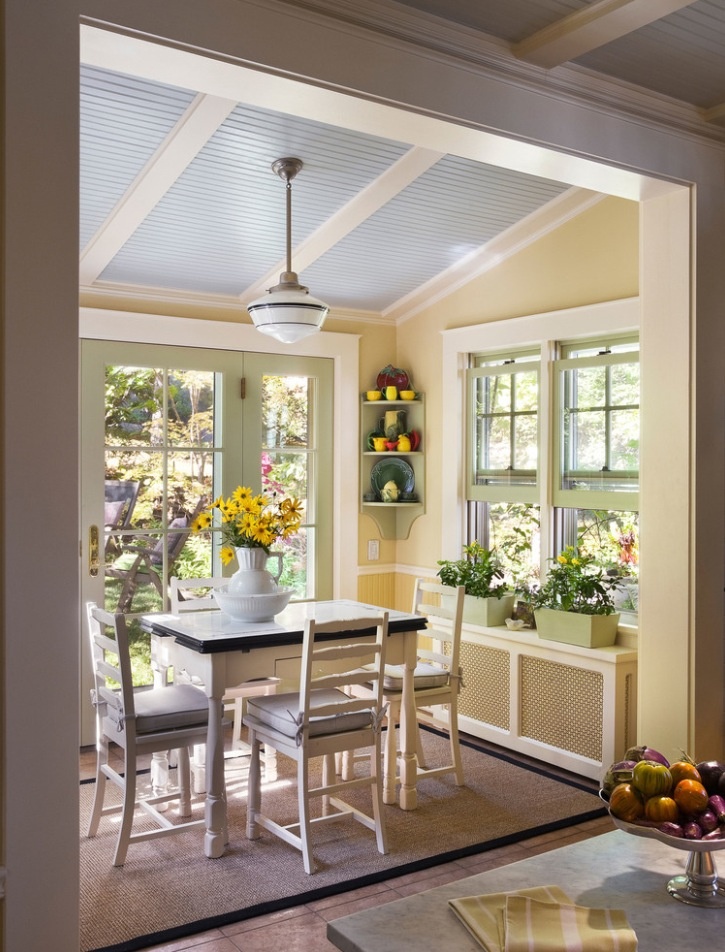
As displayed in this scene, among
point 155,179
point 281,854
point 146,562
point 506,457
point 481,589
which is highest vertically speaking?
point 155,179

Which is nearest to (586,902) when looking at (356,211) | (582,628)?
(582,628)

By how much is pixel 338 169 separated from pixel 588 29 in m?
1.37

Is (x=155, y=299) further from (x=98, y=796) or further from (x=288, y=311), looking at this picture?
(x=98, y=796)

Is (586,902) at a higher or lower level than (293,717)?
higher

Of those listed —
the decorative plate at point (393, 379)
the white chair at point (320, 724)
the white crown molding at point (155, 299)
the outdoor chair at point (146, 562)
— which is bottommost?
the white chair at point (320, 724)

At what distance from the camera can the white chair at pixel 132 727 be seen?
129 inches

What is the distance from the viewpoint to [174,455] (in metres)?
4.84

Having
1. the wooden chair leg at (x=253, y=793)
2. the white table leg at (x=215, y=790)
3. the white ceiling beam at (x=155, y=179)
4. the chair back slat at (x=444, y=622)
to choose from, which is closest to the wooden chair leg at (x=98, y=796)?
the white table leg at (x=215, y=790)

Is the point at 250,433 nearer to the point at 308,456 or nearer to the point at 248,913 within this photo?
the point at 308,456

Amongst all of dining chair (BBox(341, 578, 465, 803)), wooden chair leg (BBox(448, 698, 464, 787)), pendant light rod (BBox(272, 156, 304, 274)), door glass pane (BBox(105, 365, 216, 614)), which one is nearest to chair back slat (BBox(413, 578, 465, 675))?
dining chair (BBox(341, 578, 465, 803))

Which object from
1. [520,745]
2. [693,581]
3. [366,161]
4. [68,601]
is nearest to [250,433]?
[366,161]

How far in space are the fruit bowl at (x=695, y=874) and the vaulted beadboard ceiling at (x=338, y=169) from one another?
84.1 inches

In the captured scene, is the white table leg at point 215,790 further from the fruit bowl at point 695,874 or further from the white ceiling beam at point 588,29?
the white ceiling beam at point 588,29

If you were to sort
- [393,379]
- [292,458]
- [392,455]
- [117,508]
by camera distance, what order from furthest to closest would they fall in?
[392,455] → [393,379] → [292,458] → [117,508]
